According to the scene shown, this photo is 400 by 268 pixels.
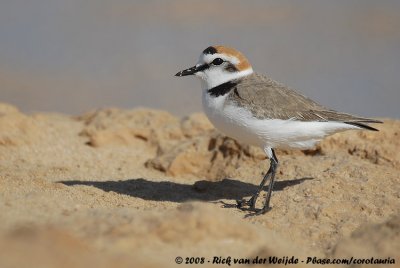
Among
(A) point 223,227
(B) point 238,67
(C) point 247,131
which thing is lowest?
(A) point 223,227

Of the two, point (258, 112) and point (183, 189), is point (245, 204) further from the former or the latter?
point (183, 189)

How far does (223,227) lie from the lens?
4402mm

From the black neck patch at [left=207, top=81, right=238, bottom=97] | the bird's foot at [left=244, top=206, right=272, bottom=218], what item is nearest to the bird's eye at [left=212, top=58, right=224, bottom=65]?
the black neck patch at [left=207, top=81, right=238, bottom=97]

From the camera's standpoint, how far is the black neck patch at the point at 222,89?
701 centimetres

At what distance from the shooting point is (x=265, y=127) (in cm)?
671

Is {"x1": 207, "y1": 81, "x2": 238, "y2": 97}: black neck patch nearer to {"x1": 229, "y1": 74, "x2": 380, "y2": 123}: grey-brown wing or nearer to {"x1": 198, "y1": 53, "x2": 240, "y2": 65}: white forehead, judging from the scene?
{"x1": 229, "y1": 74, "x2": 380, "y2": 123}: grey-brown wing

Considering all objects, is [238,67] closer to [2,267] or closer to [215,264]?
[215,264]

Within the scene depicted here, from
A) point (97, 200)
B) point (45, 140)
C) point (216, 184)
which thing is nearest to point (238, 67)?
point (216, 184)

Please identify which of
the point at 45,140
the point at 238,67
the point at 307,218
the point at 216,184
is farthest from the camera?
the point at 45,140

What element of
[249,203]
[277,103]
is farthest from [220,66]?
[249,203]

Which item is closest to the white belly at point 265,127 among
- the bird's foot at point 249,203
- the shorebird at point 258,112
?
the shorebird at point 258,112

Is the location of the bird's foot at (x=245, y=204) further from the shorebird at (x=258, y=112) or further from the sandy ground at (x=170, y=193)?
the sandy ground at (x=170, y=193)

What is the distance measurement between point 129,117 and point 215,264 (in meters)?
7.42

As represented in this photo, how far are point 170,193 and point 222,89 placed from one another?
5.97 ft
